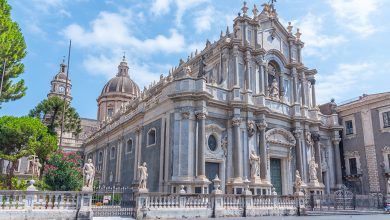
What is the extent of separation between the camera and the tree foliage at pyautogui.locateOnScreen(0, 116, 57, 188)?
24906mm

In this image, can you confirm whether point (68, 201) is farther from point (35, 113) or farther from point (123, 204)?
point (35, 113)

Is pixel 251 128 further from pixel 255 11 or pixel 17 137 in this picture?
pixel 17 137

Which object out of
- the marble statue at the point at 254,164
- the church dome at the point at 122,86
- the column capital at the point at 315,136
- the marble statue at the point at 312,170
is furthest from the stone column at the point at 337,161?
the church dome at the point at 122,86

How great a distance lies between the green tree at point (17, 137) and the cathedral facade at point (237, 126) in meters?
7.83

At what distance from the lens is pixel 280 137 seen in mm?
28875

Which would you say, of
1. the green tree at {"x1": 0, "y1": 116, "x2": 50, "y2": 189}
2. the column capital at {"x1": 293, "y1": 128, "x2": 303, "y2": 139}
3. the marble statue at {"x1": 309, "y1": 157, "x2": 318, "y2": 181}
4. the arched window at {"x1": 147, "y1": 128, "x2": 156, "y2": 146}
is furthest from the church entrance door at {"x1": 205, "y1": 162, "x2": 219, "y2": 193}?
the green tree at {"x1": 0, "y1": 116, "x2": 50, "y2": 189}

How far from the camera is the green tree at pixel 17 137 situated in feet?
81.6

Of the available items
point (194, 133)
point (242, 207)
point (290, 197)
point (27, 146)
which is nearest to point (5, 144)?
point (27, 146)

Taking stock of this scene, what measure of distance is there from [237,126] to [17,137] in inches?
638

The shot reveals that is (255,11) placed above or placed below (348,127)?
above

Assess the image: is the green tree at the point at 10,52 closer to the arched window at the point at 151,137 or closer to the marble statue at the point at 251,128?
the arched window at the point at 151,137

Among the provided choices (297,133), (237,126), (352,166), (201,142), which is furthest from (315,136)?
(201,142)

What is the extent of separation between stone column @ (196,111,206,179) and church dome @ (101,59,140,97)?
38.5 m

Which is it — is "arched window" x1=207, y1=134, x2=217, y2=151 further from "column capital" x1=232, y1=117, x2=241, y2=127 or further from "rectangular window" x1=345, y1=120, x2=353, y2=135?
"rectangular window" x1=345, y1=120, x2=353, y2=135
